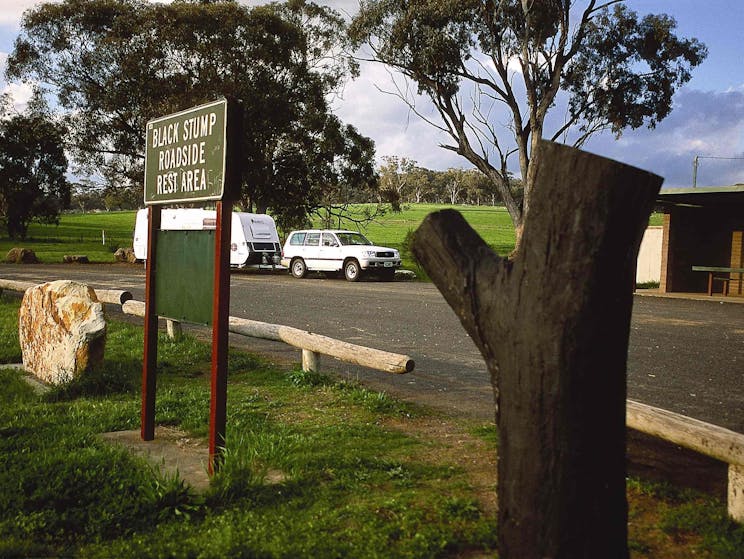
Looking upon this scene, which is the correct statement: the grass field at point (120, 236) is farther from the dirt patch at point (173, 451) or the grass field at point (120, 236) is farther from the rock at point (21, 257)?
the dirt patch at point (173, 451)

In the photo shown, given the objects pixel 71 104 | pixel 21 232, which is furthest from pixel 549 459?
pixel 21 232

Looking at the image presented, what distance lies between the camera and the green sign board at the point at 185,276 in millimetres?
4848

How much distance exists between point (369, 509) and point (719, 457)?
1.84m

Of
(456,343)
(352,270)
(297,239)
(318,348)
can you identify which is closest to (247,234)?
(297,239)

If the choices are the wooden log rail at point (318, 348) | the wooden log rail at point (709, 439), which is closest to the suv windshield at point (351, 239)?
the wooden log rail at point (318, 348)

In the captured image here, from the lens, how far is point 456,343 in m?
10.7

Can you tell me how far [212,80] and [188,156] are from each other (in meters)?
29.1

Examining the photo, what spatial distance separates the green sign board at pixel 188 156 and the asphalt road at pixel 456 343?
295 centimetres

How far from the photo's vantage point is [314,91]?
34.0 metres

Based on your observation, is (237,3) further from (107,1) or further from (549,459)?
(549,459)

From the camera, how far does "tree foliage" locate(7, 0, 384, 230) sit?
106 ft

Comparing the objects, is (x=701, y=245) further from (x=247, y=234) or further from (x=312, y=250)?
(x=247, y=234)

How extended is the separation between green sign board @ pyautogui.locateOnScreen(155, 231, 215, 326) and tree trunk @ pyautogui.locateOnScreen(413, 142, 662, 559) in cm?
261

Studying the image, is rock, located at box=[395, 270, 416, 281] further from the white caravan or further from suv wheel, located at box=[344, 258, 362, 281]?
the white caravan
